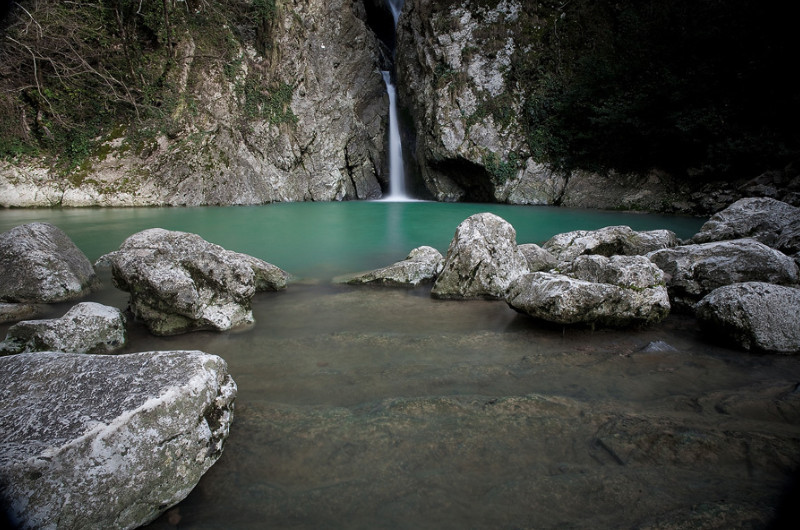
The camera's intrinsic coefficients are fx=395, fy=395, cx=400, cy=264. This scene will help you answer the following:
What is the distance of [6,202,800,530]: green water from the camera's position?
1.82 m

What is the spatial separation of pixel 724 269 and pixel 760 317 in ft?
4.45

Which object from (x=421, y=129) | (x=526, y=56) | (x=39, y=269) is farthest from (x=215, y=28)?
(x=39, y=269)

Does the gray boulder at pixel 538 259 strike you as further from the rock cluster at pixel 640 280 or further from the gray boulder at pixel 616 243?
the gray boulder at pixel 616 243

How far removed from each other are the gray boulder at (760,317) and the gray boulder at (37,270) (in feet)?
24.2

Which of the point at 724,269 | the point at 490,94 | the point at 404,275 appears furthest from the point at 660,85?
the point at 404,275

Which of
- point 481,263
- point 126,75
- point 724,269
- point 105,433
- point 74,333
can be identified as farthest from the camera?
point 126,75

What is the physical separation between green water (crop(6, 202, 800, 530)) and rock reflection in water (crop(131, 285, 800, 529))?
0.01m

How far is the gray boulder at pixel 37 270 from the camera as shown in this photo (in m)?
4.98

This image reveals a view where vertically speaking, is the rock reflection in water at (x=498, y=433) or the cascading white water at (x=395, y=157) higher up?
the cascading white water at (x=395, y=157)

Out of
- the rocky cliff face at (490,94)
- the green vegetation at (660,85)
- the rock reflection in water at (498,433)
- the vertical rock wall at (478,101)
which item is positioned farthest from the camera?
the vertical rock wall at (478,101)

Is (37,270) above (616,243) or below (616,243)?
below

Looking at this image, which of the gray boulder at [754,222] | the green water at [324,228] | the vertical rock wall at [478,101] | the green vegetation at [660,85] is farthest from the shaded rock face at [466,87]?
the gray boulder at [754,222]

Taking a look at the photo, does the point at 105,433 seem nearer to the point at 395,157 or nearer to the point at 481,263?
the point at 481,263

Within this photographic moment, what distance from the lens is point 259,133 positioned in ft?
74.4
